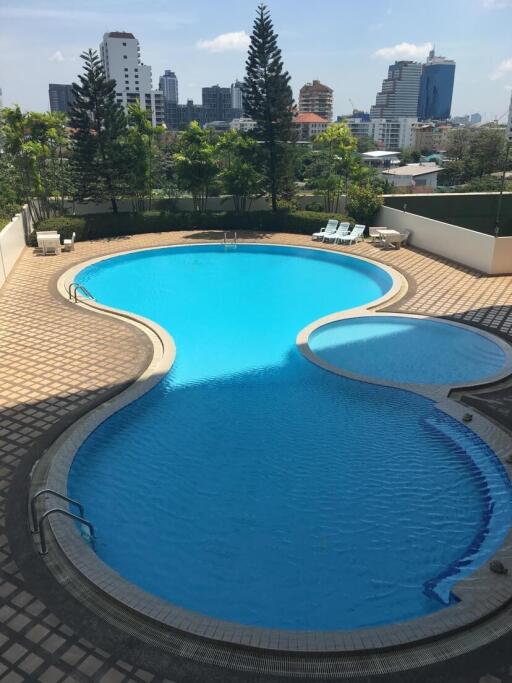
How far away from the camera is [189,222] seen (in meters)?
23.2

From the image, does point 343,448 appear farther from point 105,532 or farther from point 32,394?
point 32,394

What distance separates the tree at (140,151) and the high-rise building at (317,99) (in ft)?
560

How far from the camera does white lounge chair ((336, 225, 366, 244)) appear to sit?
1997cm

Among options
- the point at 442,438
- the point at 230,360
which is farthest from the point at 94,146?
the point at 442,438

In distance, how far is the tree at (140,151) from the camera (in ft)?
70.7

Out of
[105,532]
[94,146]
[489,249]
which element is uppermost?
[94,146]

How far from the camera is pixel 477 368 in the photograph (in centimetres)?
995

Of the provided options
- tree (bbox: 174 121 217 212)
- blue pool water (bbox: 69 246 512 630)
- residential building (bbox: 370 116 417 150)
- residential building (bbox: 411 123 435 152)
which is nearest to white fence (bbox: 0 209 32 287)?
tree (bbox: 174 121 217 212)

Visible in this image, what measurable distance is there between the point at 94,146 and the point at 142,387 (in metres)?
15.5

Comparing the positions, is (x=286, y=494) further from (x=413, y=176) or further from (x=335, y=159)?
(x=413, y=176)

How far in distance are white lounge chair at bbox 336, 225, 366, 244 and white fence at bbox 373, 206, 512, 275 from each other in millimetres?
1405

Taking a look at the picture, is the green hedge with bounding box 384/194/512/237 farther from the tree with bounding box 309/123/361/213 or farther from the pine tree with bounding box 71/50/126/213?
the pine tree with bounding box 71/50/126/213

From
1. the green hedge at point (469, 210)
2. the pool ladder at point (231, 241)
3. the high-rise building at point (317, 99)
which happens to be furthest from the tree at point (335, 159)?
the high-rise building at point (317, 99)

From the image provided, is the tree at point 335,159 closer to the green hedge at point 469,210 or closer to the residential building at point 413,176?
the green hedge at point 469,210
